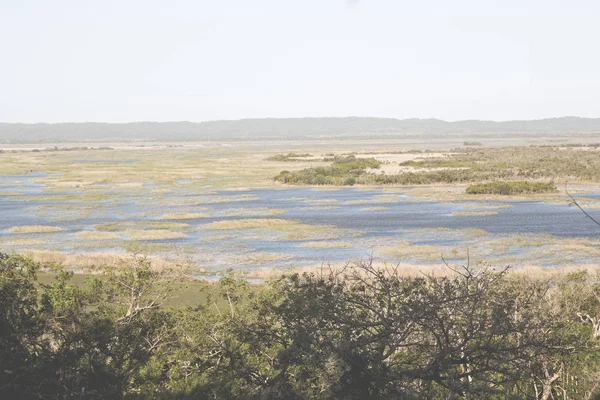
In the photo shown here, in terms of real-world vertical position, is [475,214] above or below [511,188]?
below

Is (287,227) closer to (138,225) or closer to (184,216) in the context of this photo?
(184,216)

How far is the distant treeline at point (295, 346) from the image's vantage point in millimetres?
12727

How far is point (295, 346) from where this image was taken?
45.5ft

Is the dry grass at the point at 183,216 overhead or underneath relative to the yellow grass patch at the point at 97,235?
underneath

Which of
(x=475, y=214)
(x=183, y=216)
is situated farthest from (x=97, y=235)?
(x=475, y=214)

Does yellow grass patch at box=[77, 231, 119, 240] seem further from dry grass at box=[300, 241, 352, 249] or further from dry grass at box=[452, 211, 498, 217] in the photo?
dry grass at box=[452, 211, 498, 217]

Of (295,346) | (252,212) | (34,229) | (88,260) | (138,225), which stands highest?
(295,346)

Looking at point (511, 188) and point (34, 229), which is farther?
point (511, 188)

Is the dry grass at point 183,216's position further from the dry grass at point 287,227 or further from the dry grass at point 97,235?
the dry grass at point 97,235

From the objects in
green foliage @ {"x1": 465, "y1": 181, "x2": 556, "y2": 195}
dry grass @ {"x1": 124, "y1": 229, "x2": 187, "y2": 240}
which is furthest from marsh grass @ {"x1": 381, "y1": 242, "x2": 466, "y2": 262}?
green foliage @ {"x1": 465, "y1": 181, "x2": 556, "y2": 195}

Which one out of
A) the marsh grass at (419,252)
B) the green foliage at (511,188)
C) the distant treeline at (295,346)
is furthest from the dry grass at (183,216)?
the distant treeline at (295,346)

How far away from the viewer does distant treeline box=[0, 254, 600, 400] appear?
501 inches

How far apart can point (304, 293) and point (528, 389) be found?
5.76 m

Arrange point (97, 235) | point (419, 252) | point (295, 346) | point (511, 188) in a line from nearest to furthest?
1. point (295, 346)
2. point (419, 252)
3. point (97, 235)
4. point (511, 188)
